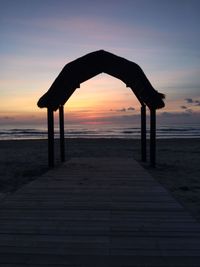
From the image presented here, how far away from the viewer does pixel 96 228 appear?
448 cm

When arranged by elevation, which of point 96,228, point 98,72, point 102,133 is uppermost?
point 98,72

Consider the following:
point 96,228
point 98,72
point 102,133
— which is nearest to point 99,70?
point 98,72

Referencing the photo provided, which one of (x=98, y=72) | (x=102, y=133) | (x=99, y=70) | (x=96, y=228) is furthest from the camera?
(x=102, y=133)

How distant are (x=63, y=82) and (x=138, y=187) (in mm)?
4799

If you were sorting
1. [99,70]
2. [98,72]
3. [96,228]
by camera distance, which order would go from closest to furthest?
[96,228] < [99,70] < [98,72]

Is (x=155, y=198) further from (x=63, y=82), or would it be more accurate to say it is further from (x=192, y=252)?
(x=63, y=82)

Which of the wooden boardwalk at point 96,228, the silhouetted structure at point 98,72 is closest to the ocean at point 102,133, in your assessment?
the silhouetted structure at point 98,72

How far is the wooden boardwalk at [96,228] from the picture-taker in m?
3.45

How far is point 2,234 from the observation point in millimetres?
4168

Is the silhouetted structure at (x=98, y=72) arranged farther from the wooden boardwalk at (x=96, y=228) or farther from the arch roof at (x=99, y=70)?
the wooden boardwalk at (x=96, y=228)

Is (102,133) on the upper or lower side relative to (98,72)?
lower

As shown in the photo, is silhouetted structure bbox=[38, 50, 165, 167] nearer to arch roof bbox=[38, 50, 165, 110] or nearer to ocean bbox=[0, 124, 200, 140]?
arch roof bbox=[38, 50, 165, 110]

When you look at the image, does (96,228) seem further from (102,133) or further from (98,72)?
(102,133)

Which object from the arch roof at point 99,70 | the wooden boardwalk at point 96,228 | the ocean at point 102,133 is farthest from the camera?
the ocean at point 102,133
